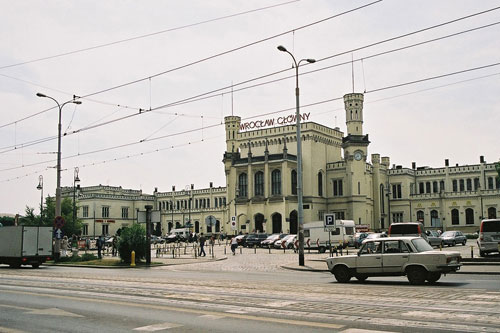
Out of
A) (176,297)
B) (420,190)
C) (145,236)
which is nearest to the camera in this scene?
(176,297)

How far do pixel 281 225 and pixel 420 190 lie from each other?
1124 inches

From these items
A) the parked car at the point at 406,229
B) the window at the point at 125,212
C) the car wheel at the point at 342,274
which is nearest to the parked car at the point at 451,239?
the parked car at the point at 406,229

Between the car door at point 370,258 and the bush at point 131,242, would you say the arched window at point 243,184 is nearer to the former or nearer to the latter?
the bush at point 131,242

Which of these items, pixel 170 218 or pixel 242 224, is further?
pixel 170 218

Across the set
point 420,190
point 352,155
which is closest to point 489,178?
point 420,190

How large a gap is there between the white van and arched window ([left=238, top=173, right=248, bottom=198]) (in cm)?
3119

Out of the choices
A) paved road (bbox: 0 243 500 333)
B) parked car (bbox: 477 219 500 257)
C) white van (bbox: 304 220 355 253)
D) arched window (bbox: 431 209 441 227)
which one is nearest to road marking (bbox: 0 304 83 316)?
paved road (bbox: 0 243 500 333)

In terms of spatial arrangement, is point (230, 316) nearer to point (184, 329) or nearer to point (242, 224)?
point (184, 329)

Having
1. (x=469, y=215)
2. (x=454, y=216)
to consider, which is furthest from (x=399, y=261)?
(x=454, y=216)

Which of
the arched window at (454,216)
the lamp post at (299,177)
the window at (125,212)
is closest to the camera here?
the lamp post at (299,177)

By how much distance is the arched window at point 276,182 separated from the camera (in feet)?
249

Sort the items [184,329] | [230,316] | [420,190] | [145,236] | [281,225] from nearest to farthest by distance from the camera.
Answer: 1. [184,329]
2. [230,316]
3. [145,236]
4. [281,225]
5. [420,190]

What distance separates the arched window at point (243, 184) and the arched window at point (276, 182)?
15.4 ft

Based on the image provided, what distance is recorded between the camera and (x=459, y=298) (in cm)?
1247
